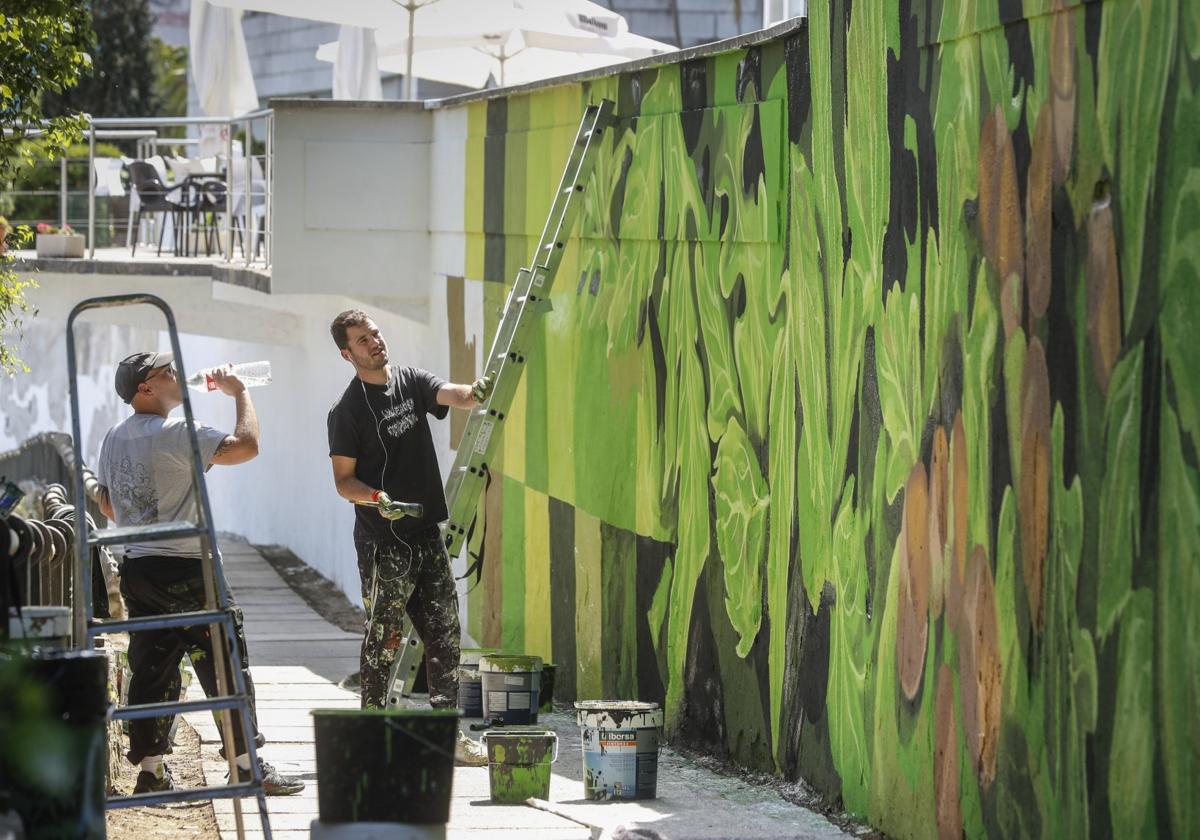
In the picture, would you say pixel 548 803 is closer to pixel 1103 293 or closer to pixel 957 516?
pixel 957 516

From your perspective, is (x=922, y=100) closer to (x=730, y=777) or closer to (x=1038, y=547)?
(x=1038, y=547)

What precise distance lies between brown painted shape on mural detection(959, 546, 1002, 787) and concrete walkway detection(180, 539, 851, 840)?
3.00ft

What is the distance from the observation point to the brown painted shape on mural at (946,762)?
532cm

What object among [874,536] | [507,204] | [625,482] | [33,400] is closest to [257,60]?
[33,400]

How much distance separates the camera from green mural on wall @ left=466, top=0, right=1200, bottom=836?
4.25 m

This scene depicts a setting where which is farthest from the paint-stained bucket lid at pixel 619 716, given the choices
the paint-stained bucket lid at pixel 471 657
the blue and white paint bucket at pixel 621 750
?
the paint-stained bucket lid at pixel 471 657

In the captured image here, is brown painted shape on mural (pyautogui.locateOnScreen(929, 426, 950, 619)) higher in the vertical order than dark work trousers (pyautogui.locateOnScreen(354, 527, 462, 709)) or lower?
higher

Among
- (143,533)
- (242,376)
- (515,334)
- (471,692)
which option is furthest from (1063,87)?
(471,692)

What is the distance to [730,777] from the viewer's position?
711cm

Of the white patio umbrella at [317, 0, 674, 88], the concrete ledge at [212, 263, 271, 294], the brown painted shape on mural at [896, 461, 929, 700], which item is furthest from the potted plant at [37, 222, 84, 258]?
the brown painted shape on mural at [896, 461, 929, 700]

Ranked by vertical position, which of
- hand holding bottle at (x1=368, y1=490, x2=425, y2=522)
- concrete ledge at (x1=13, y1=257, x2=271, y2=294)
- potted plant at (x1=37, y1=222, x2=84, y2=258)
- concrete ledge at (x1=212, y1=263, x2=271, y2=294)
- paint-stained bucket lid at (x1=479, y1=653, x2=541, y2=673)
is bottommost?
paint-stained bucket lid at (x1=479, y1=653, x2=541, y2=673)

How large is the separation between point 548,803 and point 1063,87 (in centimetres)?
323

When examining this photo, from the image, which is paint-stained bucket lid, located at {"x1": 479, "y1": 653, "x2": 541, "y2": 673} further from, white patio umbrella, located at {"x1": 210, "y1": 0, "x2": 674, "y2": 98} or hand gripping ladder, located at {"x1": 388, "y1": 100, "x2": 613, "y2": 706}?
white patio umbrella, located at {"x1": 210, "y1": 0, "x2": 674, "y2": 98}

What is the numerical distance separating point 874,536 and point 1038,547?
4.10 ft
